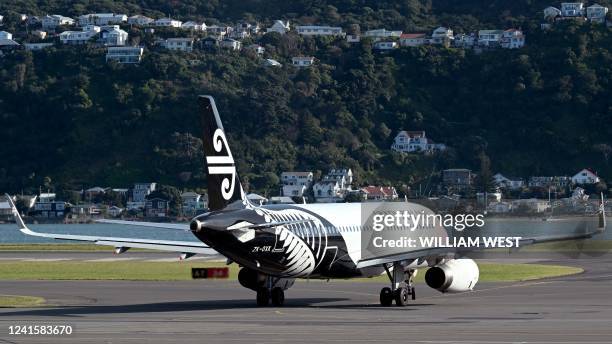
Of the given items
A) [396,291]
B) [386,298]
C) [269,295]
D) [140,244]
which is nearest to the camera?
[396,291]

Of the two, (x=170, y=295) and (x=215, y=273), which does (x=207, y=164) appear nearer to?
(x=170, y=295)

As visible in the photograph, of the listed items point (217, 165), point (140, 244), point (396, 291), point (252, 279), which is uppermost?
point (217, 165)

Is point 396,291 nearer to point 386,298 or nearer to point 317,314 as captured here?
point 386,298

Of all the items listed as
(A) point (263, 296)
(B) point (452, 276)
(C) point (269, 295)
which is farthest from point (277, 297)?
(B) point (452, 276)

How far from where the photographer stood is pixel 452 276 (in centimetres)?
5512

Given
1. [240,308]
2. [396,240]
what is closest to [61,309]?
[240,308]

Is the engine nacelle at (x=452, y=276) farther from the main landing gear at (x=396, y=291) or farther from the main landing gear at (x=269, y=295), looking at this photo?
the main landing gear at (x=269, y=295)

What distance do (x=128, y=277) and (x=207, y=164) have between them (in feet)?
91.4

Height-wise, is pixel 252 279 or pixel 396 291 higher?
pixel 252 279

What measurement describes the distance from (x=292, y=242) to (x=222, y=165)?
4.20 metres

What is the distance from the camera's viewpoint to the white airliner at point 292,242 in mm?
50594

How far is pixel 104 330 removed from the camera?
144ft

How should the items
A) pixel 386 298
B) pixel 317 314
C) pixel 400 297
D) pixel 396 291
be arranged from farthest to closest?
pixel 386 298
pixel 396 291
pixel 400 297
pixel 317 314

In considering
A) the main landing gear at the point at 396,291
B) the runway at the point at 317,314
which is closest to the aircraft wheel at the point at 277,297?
the runway at the point at 317,314
